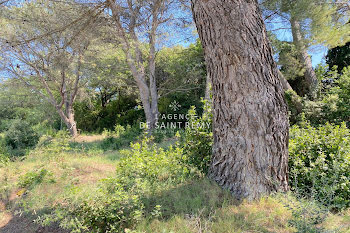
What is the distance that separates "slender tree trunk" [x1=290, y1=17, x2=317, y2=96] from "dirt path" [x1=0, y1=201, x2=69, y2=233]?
28.4ft

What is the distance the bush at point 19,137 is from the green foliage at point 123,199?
7.40 metres

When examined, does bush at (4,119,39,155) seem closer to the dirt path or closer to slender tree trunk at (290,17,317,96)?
the dirt path

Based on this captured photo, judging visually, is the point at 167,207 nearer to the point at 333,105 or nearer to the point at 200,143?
the point at 200,143

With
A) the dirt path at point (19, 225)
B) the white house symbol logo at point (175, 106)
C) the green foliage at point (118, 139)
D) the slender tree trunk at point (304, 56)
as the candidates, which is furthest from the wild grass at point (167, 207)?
the white house symbol logo at point (175, 106)

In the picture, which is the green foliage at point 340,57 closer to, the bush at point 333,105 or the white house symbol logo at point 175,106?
the bush at point 333,105

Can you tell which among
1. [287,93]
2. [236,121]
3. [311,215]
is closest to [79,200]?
[236,121]

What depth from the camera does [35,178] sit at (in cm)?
363

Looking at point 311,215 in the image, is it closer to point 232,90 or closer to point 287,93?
point 232,90

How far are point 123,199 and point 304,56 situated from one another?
8953 mm

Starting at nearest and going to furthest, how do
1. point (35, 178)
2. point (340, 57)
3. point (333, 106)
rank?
point (35, 178) < point (333, 106) < point (340, 57)

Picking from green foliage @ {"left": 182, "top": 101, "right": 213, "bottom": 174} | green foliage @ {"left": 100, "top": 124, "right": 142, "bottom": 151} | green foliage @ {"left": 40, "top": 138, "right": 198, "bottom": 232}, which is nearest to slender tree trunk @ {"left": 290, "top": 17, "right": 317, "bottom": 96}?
green foliage @ {"left": 182, "top": 101, "right": 213, "bottom": 174}

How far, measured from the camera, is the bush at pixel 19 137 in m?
8.05

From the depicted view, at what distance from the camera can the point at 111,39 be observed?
7383 millimetres

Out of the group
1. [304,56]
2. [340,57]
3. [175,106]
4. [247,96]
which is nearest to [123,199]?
[247,96]
